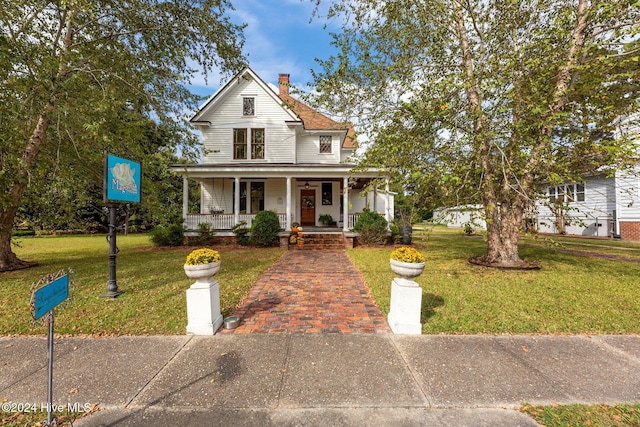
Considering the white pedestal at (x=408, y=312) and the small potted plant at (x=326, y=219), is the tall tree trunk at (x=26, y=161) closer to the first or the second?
the white pedestal at (x=408, y=312)

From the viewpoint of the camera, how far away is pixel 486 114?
21.4ft

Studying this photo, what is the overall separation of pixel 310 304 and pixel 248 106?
46.3 feet

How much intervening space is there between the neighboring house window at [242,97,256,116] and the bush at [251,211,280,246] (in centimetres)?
711

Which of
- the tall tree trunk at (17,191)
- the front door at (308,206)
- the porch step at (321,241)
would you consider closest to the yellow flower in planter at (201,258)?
the tall tree trunk at (17,191)

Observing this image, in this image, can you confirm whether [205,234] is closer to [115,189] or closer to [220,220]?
[220,220]

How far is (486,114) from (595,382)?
5990mm

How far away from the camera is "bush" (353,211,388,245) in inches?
491

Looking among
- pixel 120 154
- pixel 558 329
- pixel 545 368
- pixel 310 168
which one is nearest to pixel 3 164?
pixel 120 154

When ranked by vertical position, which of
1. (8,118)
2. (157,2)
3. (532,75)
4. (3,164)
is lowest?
(3,164)

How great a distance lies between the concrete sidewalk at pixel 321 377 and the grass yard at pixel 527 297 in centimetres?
35

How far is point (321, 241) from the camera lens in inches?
493

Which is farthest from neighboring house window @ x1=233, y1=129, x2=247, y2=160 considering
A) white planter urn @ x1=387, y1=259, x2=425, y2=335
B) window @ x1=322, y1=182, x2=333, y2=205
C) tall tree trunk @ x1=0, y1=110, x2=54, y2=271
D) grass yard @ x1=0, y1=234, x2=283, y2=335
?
white planter urn @ x1=387, y1=259, x2=425, y2=335

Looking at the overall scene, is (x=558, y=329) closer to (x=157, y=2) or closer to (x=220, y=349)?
(x=220, y=349)

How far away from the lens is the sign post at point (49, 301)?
1826 millimetres
